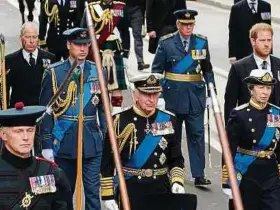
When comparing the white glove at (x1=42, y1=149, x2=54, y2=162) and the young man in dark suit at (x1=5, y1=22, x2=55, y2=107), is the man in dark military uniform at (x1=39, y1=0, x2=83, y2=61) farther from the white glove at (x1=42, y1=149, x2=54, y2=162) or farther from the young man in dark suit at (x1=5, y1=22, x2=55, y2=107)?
the white glove at (x1=42, y1=149, x2=54, y2=162)

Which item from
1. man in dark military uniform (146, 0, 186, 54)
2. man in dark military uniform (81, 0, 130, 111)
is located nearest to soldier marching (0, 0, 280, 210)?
man in dark military uniform (81, 0, 130, 111)

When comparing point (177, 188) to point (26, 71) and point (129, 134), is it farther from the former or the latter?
point (26, 71)

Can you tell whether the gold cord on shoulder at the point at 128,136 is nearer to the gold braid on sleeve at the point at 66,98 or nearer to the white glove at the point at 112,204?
the white glove at the point at 112,204

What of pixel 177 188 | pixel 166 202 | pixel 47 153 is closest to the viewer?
pixel 166 202

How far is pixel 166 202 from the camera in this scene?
6852 mm

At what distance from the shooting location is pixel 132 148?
762cm

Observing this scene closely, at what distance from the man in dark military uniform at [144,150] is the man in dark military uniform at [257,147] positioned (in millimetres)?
676

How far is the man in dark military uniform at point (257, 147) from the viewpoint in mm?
8125

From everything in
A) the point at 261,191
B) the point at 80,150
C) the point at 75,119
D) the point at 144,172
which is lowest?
the point at 261,191

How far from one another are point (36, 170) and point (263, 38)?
3.93 meters

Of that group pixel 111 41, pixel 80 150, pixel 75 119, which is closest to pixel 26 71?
pixel 75 119

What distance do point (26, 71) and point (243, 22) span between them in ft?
12.7

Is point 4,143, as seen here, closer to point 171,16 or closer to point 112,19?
point 112,19

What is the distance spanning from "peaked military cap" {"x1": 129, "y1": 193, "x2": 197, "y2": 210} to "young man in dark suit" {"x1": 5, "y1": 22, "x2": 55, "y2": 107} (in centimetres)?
335
